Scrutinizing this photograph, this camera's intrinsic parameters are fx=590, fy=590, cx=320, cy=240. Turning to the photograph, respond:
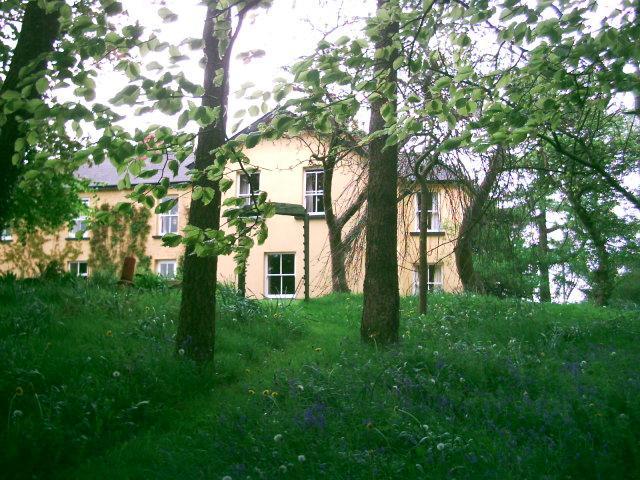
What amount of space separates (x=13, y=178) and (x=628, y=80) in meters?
6.51

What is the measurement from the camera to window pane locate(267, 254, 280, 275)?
24047mm

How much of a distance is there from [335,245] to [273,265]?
1007 cm

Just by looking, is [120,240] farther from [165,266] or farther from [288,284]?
[288,284]

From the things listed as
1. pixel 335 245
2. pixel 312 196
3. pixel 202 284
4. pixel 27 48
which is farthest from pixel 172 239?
pixel 312 196

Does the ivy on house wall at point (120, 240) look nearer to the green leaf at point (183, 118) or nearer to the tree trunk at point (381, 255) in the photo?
the tree trunk at point (381, 255)

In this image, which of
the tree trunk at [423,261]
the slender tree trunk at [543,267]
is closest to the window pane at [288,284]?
the slender tree trunk at [543,267]

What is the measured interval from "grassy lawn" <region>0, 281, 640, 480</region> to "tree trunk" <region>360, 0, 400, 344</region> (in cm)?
43

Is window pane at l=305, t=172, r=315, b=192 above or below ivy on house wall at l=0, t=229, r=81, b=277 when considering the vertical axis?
above

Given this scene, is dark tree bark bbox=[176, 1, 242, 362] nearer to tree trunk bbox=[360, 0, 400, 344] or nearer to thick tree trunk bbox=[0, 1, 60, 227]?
thick tree trunk bbox=[0, 1, 60, 227]

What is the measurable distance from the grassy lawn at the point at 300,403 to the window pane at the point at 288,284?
14.8 meters

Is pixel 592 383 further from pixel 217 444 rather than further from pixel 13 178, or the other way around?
pixel 13 178

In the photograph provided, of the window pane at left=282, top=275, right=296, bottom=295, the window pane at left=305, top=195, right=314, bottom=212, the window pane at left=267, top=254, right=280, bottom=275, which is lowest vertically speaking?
the window pane at left=282, top=275, right=296, bottom=295

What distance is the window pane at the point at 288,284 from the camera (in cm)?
2308

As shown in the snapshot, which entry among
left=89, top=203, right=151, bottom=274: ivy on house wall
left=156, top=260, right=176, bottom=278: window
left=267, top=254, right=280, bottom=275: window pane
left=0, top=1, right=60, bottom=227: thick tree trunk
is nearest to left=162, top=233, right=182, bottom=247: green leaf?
left=0, top=1, right=60, bottom=227: thick tree trunk
